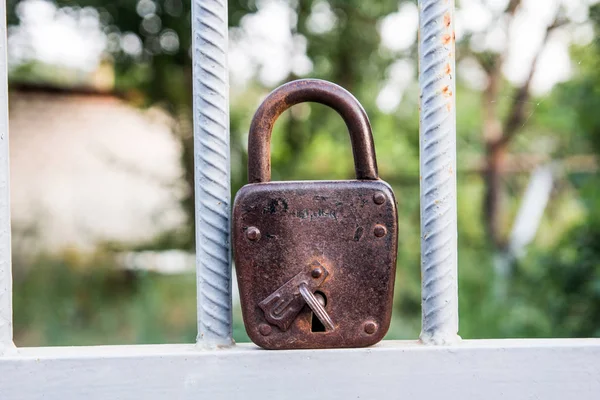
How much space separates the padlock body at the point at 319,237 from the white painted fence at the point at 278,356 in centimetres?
4

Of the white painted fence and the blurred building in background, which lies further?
the blurred building in background

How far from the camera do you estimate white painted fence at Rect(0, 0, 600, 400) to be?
0.68m

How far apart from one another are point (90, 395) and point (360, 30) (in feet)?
15.7

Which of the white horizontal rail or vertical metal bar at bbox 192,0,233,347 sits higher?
vertical metal bar at bbox 192,0,233,347

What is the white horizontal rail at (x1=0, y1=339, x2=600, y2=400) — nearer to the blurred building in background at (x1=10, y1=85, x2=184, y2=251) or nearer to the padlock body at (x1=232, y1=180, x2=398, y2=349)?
the padlock body at (x1=232, y1=180, x2=398, y2=349)

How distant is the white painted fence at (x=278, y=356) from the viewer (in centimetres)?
68

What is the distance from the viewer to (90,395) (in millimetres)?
679

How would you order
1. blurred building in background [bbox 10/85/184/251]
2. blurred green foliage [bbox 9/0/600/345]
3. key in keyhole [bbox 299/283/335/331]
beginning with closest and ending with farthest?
key in keyhole [bbox 299/283/335/331]
blurred green foliage [bbox 9/0/600/345]
blurred building in background [bbox 10/85/184/251]

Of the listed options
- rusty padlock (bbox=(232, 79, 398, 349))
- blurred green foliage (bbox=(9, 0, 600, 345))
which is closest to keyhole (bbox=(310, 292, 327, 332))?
rusty padlock (bbox=(232, 79, 398, 349))

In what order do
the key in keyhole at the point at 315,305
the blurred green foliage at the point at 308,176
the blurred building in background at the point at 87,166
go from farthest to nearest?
the blurred building in background at the point at 87,166
the blurred green foliage at the point at 308,176
the key in keyhole at the point at 315,305

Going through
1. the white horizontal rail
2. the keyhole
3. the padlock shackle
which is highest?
the padlock shackle

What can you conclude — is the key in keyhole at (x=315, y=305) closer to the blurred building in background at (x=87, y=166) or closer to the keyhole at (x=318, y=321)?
the keyhole at (x=318, y=321)

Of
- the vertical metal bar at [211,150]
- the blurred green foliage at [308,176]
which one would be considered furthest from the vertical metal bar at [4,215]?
the blurred green foliage at [308,176]

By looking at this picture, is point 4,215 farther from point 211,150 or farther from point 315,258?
point 315,258
